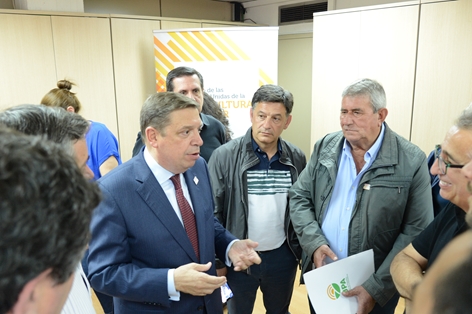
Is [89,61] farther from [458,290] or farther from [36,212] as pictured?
[458,290]

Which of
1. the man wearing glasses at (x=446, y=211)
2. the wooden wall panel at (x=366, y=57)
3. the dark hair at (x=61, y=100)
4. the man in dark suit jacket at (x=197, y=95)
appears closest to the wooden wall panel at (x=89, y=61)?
the dark hair at (x=61, y=100)

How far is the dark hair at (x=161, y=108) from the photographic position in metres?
1.53

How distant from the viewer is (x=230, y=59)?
4113 millimetres

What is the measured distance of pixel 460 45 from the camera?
2.99m

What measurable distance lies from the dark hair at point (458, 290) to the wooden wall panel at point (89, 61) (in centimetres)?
427

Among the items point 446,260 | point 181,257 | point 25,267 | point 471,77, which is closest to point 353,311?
point 181,257

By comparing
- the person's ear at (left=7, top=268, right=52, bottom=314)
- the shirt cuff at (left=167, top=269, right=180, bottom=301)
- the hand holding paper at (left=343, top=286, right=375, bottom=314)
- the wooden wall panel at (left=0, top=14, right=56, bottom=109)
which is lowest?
the hand holding paper at (left=343, top=286, right=375, bottom=314)

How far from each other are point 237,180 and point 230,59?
2.40 meters

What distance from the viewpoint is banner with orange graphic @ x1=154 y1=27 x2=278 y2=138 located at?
4074 mm

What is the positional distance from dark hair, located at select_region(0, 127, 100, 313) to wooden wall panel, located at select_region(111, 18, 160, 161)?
410 cm

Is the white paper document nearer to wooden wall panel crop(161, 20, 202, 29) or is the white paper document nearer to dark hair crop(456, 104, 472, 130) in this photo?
dark hair crop(456, 104, 472, 130)

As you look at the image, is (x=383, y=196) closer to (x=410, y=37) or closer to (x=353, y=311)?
(x=353, y=311)

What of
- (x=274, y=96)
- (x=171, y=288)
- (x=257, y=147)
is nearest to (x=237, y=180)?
(x=257, y=147)

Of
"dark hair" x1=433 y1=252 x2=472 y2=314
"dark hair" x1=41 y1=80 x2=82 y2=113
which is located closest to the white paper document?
"dark hair" x1=433 y1=252 x2=472 y2=314
